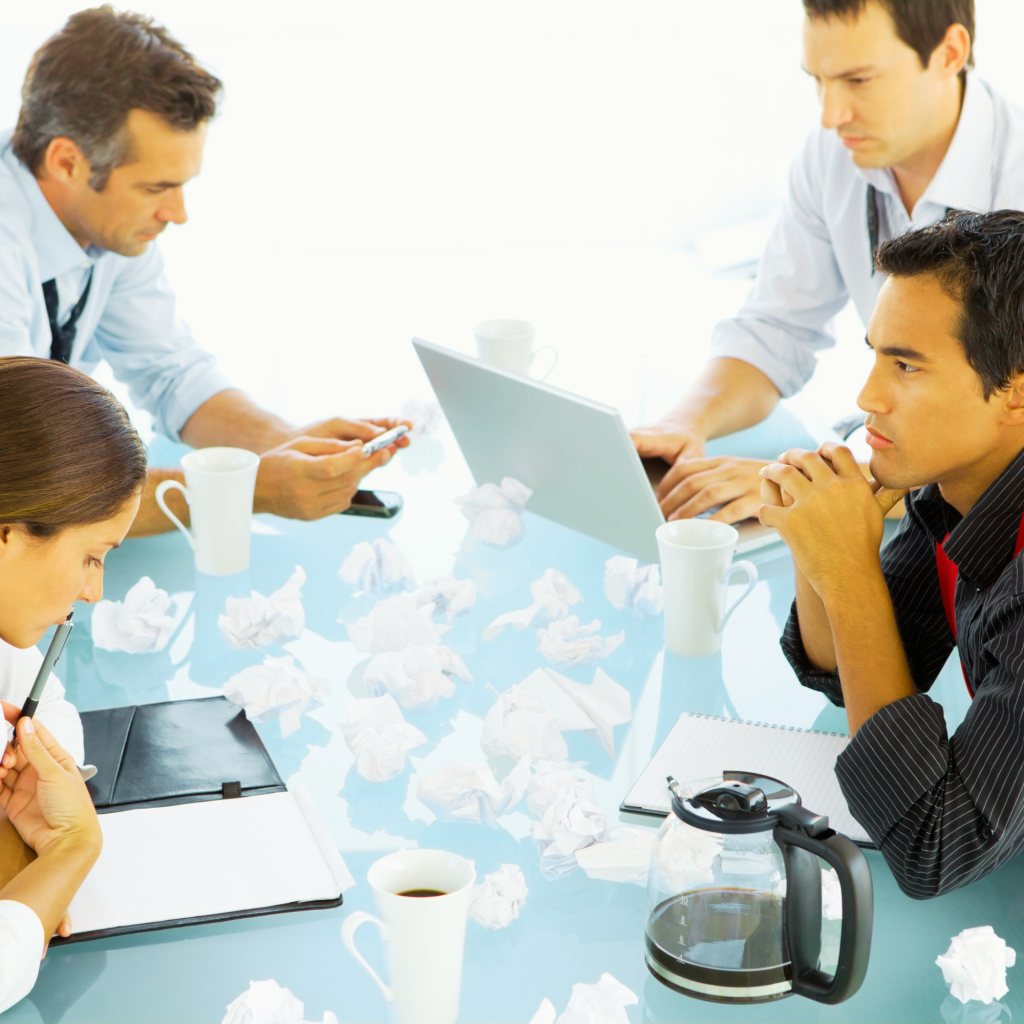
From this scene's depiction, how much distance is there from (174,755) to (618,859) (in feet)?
1.42

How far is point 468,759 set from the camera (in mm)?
1167

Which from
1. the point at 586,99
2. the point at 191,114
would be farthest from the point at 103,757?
the point at 586,99

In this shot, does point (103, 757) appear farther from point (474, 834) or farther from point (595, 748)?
point (595, 748)

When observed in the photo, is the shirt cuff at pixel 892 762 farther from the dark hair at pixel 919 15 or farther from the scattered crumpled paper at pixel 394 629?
the dark hair at pixel 919 15

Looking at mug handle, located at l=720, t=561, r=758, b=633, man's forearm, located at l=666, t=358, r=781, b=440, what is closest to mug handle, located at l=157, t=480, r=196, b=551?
mug handle, located at l=720, t=561, r=758, b=633

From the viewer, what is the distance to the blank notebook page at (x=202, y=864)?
937 mm

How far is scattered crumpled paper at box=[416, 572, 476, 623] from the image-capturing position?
146cm

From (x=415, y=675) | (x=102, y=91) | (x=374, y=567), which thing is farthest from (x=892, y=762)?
(x=102, y=91)

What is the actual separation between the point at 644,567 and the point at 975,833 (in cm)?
62

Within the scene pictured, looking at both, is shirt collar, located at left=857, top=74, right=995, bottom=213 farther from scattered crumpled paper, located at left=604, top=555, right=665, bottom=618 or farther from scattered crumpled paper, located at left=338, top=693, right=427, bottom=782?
scattered crumpled paper, located at left=338, top=693, right=427, bottom=782

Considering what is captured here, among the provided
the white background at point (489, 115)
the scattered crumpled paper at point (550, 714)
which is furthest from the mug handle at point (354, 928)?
the white background at point (489, 115)

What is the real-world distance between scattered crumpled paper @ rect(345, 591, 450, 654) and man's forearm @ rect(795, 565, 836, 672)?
41 centimetres

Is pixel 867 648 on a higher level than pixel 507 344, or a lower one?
lower

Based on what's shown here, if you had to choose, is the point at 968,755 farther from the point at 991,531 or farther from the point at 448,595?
the point at 448,595
